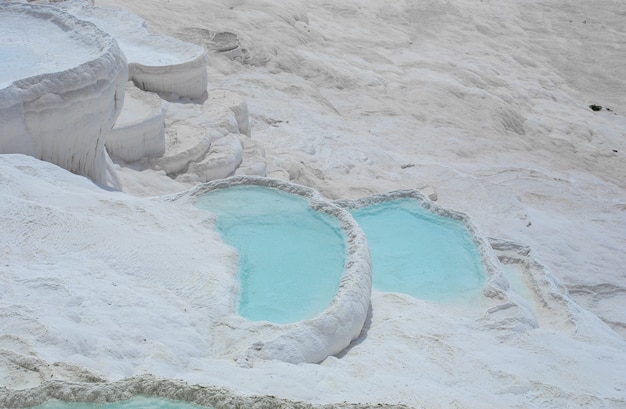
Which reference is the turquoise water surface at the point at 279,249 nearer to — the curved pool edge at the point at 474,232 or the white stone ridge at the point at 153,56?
the curved pool edge at the point at 474,232

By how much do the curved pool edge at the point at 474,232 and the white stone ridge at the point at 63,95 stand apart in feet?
7.11

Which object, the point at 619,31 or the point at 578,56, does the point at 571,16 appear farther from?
the point at 578,56

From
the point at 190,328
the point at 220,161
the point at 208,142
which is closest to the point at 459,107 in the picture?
the point at 208,142

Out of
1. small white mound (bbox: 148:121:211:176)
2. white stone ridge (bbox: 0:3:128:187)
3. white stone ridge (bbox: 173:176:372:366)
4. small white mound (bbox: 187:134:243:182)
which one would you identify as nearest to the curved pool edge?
white stone ridge (bbox: 173:176:372:366)

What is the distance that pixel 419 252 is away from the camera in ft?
20.3

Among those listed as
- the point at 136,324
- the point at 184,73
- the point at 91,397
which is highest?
the point at 91,397

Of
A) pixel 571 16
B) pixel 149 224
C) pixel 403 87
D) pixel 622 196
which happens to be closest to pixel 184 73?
pixel 149 224

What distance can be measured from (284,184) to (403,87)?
645 centimetres

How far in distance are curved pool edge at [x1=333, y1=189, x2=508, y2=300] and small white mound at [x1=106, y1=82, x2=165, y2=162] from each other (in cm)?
177

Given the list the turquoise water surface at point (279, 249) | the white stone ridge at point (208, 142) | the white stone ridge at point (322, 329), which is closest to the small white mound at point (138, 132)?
the white stone ridge at point (208, 142)

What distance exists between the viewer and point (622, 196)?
33.6 feet

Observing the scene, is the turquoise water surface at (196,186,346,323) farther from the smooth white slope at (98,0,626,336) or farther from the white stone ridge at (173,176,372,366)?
the smooth white slope at (98,0,626,336)

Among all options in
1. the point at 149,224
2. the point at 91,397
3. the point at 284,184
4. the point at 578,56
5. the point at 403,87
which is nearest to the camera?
the point at 91,397

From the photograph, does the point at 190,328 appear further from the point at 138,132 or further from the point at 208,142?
the point at 208,142
